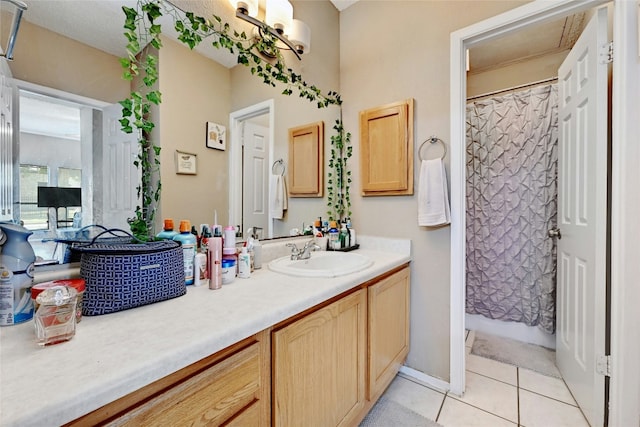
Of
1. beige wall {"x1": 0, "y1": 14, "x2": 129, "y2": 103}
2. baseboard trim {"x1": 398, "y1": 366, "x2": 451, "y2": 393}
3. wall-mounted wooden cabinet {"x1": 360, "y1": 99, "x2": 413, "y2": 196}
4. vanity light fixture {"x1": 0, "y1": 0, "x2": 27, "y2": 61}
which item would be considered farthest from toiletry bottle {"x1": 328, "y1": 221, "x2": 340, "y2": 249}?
vanity light fixture {"x1": 0, "y1": 0, "x2": 27, "y2": 61}

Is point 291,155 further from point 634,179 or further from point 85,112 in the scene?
point 634,179

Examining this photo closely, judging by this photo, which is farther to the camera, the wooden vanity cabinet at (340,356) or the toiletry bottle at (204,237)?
the toiletry bottle at (204,237)

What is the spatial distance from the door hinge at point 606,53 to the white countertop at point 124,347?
5.46ft

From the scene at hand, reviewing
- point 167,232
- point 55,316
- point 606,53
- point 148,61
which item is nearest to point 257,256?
point 167,232

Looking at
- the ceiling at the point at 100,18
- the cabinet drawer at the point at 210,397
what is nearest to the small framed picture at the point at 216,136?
the ceiling at the point at 100,18

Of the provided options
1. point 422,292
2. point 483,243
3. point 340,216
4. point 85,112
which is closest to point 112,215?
point 85,112

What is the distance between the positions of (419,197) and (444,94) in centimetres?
62

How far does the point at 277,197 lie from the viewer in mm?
1633

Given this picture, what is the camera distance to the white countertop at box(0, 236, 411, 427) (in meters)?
0.45

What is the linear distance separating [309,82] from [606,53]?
4.94ft

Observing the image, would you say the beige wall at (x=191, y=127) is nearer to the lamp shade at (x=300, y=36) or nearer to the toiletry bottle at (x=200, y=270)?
the toiletry bottle at (x=200, y=270)

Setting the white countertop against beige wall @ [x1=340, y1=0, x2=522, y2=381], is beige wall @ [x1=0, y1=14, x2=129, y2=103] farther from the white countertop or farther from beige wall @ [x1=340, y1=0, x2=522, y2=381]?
beige wall @ [x1=340, y1=0, x2=522, y2=381]

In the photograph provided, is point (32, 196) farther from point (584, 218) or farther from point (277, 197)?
point (584, 218)

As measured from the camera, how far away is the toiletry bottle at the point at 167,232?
3.41 ft
